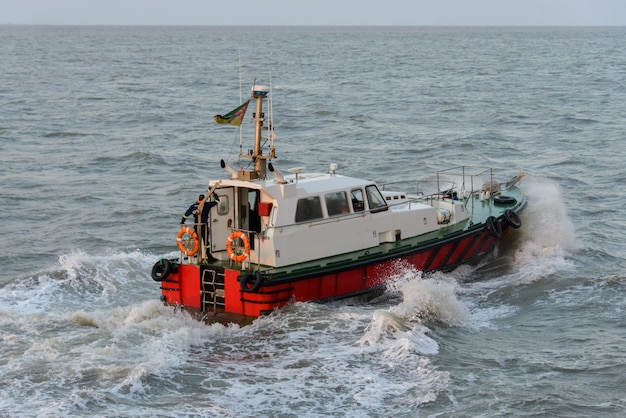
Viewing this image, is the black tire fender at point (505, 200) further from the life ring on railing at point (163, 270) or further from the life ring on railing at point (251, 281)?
the life ring on railing at point (163, 270)

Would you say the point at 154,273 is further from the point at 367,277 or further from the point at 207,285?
the point at 367,277

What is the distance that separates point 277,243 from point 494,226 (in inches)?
218

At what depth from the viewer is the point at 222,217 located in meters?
17.6

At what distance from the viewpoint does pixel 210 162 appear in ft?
109

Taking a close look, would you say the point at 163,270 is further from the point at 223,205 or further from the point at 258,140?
the point at 258,140

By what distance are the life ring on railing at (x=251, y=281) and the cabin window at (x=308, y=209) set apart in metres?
1.44

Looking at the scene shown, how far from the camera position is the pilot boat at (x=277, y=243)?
16844 mm

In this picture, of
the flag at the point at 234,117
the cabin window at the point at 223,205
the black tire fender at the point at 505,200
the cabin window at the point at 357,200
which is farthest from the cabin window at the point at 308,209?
the black tire fender at the point at 505,200

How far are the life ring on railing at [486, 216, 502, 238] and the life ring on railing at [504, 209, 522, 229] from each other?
1.18ft

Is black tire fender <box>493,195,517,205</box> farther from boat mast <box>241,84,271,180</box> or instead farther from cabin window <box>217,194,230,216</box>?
cabin window <box>217,194,230,216</box>

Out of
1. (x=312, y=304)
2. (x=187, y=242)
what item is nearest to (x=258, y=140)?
(x=187, y=242)

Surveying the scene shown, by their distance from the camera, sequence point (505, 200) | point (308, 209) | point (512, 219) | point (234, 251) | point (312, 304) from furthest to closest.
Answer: point (505, 200)
point (512, 219)
point (308, 209)
point (312, 304)
point (234, 251)

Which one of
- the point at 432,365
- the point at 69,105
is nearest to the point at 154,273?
the point at 432,365

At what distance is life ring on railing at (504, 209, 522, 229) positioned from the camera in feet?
68.5
